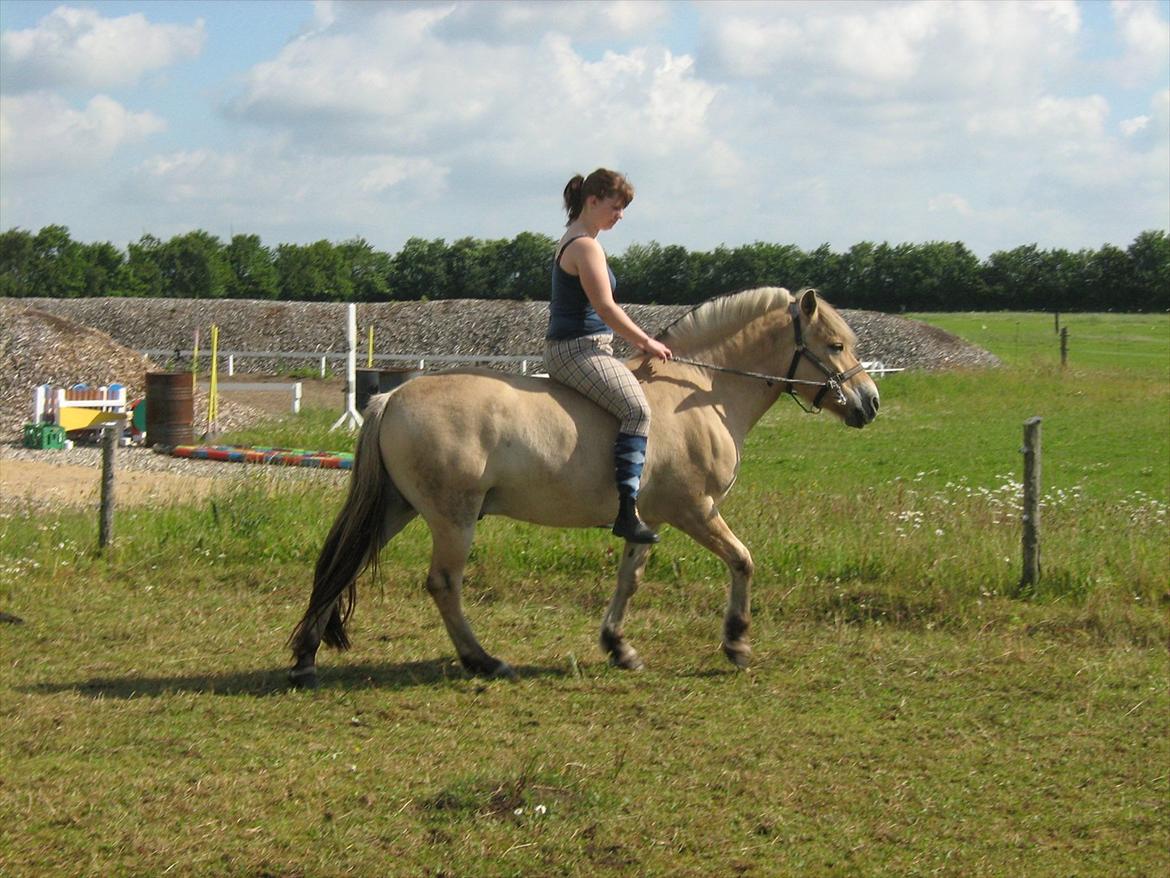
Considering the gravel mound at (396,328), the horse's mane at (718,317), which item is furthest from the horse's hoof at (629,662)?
the gravel mound at (396,328)

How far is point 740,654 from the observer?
7234 millimetres

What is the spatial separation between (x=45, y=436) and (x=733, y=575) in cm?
1565

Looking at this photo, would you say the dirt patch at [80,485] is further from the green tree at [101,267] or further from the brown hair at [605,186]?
the green tree at [101,267]

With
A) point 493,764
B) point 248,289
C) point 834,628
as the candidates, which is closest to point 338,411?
point 834,628

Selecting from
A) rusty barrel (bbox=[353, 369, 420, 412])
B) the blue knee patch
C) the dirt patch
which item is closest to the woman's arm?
the blue knee patch

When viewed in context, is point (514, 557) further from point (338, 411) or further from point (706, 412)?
point (338, 411)

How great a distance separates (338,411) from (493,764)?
20802 mm

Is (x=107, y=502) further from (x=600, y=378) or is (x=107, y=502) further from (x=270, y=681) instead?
(x=600, y=378)

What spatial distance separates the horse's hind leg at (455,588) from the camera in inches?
268

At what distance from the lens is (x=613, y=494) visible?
6.93m

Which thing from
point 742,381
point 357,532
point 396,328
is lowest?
point 357,532

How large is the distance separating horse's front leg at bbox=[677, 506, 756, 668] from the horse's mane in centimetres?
106

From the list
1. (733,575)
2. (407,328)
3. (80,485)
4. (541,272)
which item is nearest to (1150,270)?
(541,272)

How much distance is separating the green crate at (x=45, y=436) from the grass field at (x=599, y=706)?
10.1 metres
